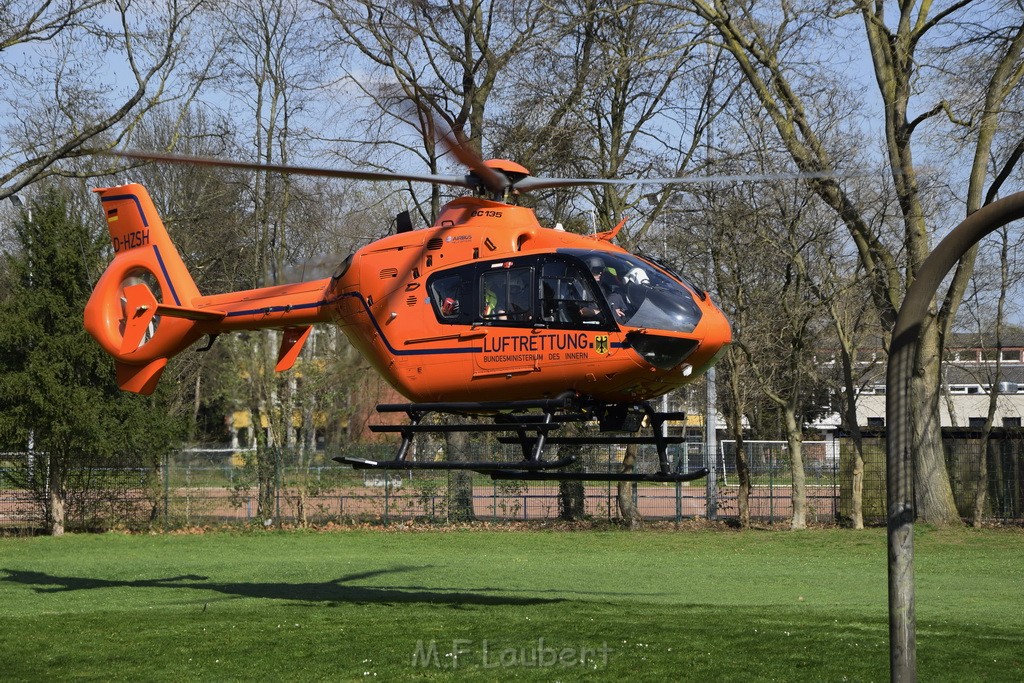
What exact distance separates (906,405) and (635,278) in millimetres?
5051

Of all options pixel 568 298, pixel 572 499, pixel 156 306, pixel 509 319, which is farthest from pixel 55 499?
pixel 568 298

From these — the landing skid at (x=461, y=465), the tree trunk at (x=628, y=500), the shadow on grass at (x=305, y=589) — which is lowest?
the shadow on grass at (x=305, y=589)

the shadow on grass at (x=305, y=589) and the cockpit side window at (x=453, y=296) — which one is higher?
the cockpit side window at (x=453, y=296)

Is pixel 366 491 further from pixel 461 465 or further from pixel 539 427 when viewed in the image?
pixel 539 427

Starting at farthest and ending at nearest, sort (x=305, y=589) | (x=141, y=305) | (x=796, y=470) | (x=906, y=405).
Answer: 1. (x=796, y=470)
2. (x=305, y=589)
3. (x=141, y=305)
4. (x=906, y=405)

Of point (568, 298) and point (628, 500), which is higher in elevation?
point (568, 298)

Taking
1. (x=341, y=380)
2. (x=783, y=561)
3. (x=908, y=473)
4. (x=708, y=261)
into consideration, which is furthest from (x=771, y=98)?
(x=908, y=473)

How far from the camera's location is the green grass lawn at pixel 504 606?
1234 centimetres

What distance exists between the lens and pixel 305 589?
18672mm

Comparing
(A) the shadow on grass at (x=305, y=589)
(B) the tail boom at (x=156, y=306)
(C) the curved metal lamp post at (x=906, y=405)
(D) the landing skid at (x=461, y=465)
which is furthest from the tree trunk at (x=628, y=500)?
(C) the curved metal lamp post at (x=906, y=405)

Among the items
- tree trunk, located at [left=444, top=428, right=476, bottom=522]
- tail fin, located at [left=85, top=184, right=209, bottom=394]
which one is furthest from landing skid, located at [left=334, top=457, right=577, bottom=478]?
tree trunk, located at [left=444, top=428, right=476, bottom=522]

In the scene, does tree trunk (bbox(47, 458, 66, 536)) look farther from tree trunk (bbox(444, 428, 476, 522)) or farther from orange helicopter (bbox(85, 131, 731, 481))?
orange helicopter (bbox(85, 131, 731, 481))

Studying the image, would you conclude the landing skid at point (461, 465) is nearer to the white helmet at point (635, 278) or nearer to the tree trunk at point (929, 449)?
the white helmet at point (635, 278)

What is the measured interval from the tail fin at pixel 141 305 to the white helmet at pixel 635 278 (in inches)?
241
